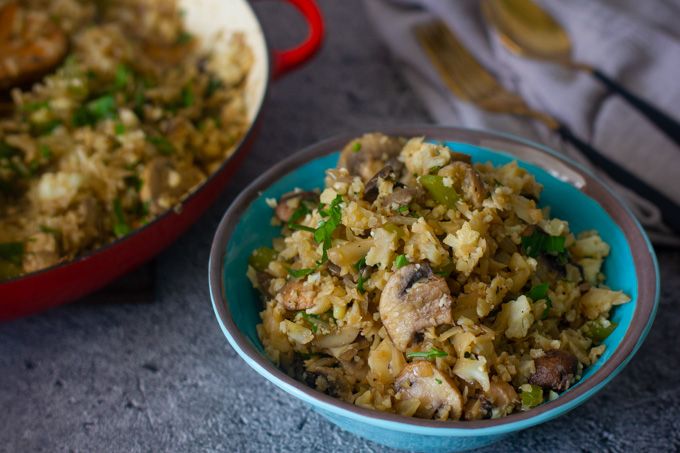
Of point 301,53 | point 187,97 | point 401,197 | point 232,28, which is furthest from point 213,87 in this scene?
point 401,197

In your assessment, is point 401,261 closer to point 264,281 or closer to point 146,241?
point 264,281

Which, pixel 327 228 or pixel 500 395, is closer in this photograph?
pixel 500 395

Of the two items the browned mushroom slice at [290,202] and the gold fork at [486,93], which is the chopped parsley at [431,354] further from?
the gold fork at [486,93]

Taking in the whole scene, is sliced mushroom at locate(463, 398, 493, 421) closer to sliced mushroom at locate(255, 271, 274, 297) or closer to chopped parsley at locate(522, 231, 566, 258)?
chopped parsley at locate(522, 231, 566, 258)

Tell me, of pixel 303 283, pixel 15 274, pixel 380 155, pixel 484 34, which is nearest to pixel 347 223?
pixel 303 283

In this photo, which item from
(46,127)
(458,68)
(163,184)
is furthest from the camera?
(458,68)
